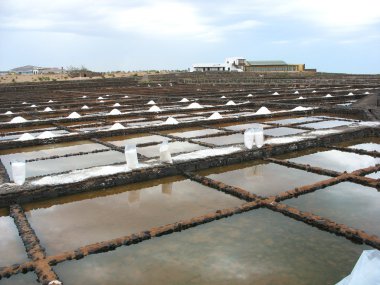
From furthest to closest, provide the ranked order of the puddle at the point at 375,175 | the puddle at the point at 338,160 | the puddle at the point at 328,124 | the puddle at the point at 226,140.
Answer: the puddle at the point at 328,124 < the puddle at the point at 226,140 < the puddle at the point at 338,160 < the puddle at the point at 375,175

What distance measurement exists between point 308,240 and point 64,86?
822 inches

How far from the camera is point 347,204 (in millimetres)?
2598

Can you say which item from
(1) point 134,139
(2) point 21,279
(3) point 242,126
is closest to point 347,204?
(2) point 21,279

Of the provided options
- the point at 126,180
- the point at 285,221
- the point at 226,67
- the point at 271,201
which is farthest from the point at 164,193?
the point at 226,67

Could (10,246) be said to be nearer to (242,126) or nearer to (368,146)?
(368,146)

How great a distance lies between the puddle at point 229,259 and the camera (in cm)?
173

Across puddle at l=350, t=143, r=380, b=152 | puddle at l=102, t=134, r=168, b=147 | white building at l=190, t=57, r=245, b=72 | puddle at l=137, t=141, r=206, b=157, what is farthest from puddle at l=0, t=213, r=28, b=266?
white building at l=190, t=57, r=245, b=72

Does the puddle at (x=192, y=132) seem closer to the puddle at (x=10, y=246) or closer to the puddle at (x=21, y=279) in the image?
the puddle at (x=10, y=246)

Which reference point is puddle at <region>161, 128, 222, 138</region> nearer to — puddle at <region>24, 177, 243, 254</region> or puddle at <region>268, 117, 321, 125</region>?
puddle at <region>268, 117, 321, 125</region>

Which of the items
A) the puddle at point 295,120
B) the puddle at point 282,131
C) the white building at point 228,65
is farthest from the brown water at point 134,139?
the white building at point 228,65

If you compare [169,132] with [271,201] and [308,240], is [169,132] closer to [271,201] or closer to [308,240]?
[271,201]

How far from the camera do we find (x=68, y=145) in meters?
5.21

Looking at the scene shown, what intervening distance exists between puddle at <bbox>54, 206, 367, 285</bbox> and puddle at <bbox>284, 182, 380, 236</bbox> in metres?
0.27

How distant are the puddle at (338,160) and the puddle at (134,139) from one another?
82.2 inches
